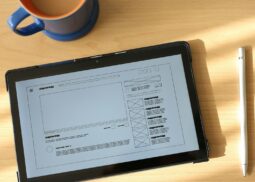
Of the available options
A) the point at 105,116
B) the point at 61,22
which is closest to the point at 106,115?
the point at 105,116

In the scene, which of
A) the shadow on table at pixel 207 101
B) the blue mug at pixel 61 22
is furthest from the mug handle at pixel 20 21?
the shadow on table at pixel 207 101

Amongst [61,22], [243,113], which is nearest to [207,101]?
[243,113]

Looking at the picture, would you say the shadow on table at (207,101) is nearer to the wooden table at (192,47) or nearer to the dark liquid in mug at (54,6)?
the wooden table at (192,47)

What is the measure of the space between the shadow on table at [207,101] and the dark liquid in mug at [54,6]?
0.71 feet

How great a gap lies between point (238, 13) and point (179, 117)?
21cm

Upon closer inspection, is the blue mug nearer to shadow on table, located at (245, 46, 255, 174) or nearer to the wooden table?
the wooden table

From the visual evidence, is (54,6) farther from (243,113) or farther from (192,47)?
(243,113)

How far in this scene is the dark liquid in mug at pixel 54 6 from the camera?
0.63 metres

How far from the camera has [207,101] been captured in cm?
68

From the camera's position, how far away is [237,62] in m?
0.69

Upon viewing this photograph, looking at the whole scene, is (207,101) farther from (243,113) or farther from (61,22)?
(61,22)

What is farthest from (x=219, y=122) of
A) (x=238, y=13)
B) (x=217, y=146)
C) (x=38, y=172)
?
(x=38, y=172)

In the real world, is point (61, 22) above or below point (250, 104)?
above

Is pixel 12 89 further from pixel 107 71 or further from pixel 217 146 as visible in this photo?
pixel 217 146
